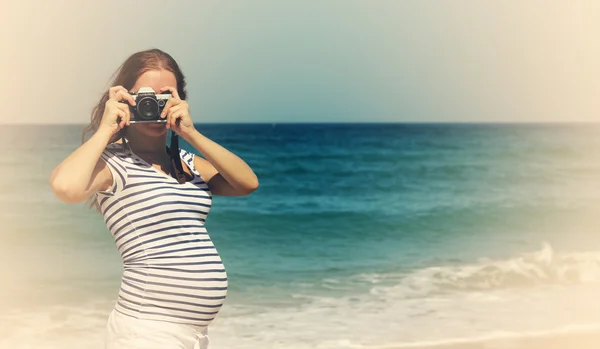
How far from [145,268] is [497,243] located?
982 centimetres

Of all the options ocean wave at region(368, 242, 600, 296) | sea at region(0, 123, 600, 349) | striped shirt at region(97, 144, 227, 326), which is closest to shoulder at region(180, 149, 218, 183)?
striped shirt at region(97, 144, 227, 326)

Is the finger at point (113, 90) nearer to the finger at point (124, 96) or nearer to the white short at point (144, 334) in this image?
the finger at point (124, 96)

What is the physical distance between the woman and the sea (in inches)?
161

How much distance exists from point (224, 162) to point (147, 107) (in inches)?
11.4

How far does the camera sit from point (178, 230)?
2.11m

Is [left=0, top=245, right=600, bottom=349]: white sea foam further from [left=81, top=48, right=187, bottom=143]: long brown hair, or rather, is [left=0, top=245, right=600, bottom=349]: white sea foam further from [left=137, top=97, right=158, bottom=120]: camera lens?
[left=137, top=97, right=158, bottom=120]: camera lens

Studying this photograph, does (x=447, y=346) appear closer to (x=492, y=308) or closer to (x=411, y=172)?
(x=492, y=308)

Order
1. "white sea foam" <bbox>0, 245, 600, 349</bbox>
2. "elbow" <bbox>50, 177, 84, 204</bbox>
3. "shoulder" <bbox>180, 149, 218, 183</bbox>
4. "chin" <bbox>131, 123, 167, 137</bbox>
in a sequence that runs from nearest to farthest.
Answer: "elbow" <bbox>50, 177, 84, 204</bbox>, "chin" <bbox>131, 123, 167, 137</bbox>, "shoulder" <bbox>180, 149, 218, 183</bbox>, "white sea foam" <bbox>0, 245, 600, 349</bbox>

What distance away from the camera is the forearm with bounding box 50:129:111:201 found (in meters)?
1.95

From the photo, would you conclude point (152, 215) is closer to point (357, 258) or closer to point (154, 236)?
point (154, 236)

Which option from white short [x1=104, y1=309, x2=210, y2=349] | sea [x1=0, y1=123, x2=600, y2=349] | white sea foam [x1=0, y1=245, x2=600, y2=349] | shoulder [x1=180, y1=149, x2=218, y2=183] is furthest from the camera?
sea [x1=0, y1=123, x2=600, y2=349]

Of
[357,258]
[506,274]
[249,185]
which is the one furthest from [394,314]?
[249,185]

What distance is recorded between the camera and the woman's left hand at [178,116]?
2115 mm

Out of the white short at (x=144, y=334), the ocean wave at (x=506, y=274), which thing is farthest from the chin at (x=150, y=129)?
the ocean wave at (x=506, y=274)
